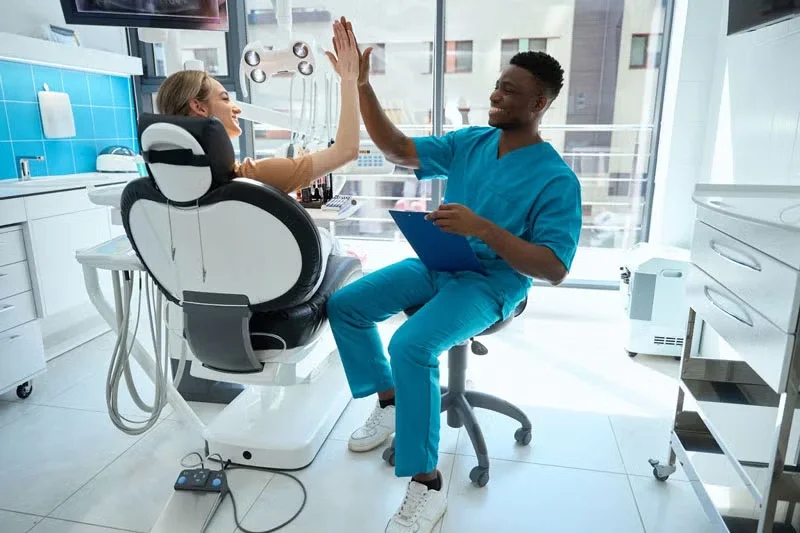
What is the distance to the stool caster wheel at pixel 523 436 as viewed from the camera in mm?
1800

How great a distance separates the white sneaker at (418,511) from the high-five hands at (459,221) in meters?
0.69

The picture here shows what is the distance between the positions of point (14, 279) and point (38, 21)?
1.51 m

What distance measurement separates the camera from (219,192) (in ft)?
3.90

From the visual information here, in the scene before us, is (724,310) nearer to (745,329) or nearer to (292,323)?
(745,329)

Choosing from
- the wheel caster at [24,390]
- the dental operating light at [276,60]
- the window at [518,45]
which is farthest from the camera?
the window at [518,45]

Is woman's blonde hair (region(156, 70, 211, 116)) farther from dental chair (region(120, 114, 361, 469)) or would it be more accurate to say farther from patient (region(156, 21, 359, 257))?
dental chair (region(120, 114, 361, 469))

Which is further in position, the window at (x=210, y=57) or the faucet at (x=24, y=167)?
the window at (x=210, y=57)

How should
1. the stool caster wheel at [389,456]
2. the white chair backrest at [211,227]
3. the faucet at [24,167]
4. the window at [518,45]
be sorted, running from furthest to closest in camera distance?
the window at [518,45] → the faucet at [24,167] → the stool caster wheel at [389,456] → the white chair backrest at [211,227]

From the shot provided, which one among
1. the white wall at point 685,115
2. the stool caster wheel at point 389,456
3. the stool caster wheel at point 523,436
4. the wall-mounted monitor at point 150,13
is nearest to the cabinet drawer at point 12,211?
the wall-mounted monitor at point 150,13

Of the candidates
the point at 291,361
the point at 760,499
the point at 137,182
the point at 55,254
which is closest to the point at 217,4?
the point at 55,254

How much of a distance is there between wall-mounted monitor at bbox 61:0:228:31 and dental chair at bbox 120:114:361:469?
4.96 feet

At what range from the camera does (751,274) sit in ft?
3.50

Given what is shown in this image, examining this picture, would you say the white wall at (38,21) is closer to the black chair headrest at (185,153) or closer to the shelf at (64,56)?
the shelf at (64,56)

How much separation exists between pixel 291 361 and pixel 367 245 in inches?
117
